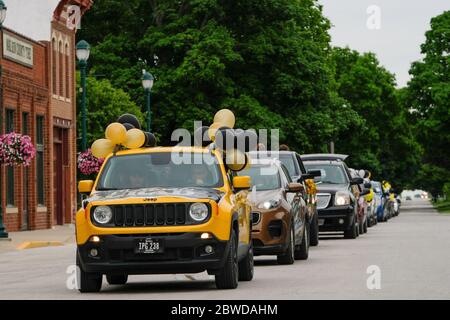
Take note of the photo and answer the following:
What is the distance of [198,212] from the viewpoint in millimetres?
17078

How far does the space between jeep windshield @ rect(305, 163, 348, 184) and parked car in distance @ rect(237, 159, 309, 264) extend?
11.1 m

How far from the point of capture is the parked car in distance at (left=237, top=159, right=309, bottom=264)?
2281 centimetres

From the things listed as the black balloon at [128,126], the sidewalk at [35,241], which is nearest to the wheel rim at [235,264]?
the black balloon at [128,126]

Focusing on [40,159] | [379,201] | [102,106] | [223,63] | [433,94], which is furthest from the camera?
[433,94]

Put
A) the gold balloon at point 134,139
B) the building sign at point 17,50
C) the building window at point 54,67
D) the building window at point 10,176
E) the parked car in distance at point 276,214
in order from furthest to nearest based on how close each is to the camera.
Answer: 1. the building window at point 54,67
2. the building window at point 10,176
3. the building sign at point 17,50
4. the parked car in distance at point 276,214
5. the gold balloon at point 134,139

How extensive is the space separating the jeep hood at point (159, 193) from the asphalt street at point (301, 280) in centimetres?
116

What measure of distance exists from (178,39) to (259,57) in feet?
13.1

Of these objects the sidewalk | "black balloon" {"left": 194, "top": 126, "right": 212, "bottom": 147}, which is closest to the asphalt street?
"black balloon" {"left": 194, "top": 126, "right": 212, "bottom": 147}

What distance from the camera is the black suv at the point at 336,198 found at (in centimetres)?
3506

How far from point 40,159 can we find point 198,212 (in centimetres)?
3385

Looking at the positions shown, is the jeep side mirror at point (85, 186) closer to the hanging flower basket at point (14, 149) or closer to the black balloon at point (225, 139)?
the black balloon at point (225, 139)

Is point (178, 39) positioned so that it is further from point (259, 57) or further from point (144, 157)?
point (144, 157)

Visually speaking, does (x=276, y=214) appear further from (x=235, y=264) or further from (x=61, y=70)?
(x=61, y=70)

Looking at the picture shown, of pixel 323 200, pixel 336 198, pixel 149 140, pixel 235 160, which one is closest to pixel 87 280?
pixel 235 160
